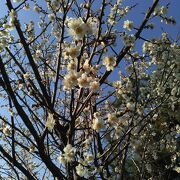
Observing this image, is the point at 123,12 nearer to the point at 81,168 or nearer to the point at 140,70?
the point at 140,70

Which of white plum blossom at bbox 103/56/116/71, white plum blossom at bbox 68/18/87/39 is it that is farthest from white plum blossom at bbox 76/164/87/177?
white plum blossom at bbox 68/18/87/39

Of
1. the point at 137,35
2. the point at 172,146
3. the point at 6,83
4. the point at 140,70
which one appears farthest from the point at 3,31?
the point at 172,146

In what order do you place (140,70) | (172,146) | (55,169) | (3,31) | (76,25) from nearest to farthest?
(76,25)
(55,169)
(3,31)
(140,70)
(172,146)

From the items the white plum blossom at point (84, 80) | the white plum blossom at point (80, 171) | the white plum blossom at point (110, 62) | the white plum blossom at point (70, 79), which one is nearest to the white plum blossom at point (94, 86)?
the white plum blossom at point (84, 80)

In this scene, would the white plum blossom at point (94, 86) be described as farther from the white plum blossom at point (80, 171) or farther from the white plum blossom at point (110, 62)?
the white plum blossom at point (80, 171)

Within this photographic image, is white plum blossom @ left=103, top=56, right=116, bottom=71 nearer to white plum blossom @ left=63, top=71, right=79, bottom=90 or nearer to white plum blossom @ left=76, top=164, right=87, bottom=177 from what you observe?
white plum blossom @ left=63, top=71, right=79, bottom=90

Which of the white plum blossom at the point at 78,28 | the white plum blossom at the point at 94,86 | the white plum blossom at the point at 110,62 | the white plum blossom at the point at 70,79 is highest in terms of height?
the white plum blossom at the point at 78,28

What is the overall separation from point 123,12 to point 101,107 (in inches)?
90.0

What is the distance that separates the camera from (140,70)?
255 inches

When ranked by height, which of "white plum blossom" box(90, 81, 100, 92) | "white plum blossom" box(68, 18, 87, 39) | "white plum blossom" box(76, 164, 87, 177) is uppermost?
"white plum blossom" box(68, 18, 87, 39)

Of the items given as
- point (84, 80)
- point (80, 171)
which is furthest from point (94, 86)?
point (80, 171)

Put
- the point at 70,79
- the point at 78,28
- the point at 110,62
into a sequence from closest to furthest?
the point at 78,28, the point at 70,79, the point at 110,62

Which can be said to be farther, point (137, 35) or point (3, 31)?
point (3, 31)

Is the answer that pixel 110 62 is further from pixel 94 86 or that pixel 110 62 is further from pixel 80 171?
pixel 80 171
